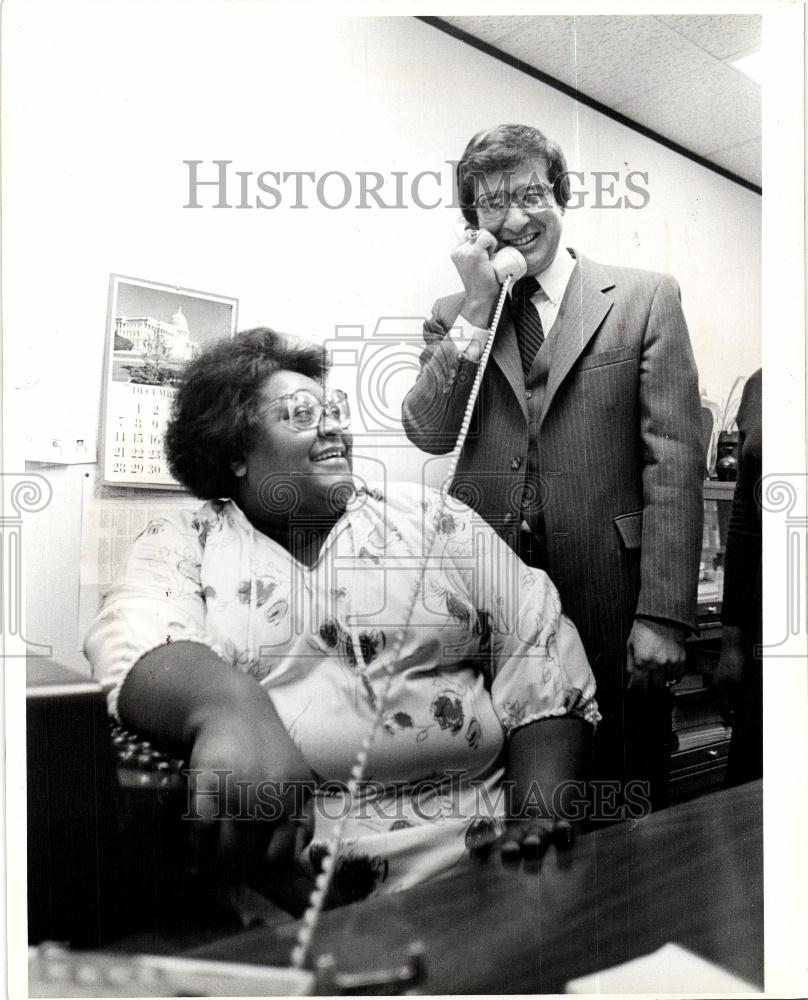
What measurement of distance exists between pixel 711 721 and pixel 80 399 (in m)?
1.43

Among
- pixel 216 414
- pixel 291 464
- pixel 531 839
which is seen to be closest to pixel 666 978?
pixel 531 839

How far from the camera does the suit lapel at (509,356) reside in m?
1.68

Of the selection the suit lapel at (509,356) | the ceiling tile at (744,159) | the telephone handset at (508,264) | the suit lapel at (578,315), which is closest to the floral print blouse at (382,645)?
the suit lapel at (509,356)

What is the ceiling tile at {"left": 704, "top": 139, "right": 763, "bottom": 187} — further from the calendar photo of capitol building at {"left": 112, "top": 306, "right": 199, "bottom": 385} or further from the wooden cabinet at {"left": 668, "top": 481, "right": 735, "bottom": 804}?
the calendar photo of capitol building at {"left": 112, "top": 306, "right": 199, "bottom": 385}

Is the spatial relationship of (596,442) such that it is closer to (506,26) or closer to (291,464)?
(291,464)

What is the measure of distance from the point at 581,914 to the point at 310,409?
116cm

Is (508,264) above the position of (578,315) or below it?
above

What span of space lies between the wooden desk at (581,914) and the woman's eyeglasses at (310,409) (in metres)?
0.94

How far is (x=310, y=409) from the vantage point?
165 centimetres

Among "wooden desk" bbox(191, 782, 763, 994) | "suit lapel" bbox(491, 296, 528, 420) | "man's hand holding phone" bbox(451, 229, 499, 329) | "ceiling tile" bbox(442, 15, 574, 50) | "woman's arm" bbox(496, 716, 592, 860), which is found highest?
"ceiling tile" bbox(442, 15, 574, 50)

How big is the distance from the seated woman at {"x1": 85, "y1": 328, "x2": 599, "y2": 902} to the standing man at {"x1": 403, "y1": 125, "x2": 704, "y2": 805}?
8 cm

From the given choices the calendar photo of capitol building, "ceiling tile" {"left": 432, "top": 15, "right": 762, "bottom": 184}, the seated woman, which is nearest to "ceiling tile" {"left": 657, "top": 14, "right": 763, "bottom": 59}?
"ceiling tile" {"left": 432, "top": 15, "right": 762, "bottom": 184}

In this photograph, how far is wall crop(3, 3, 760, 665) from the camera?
164cm

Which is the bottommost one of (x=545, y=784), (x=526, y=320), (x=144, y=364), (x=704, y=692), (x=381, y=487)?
(x=545, y=784)
